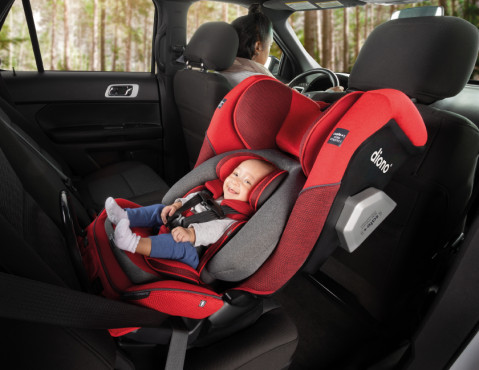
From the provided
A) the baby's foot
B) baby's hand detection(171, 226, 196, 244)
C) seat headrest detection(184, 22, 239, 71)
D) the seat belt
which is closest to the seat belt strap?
the seat belt

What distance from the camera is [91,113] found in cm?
249

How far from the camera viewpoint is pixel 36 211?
87cm

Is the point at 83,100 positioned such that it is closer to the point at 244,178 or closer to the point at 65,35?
the point at 244,178

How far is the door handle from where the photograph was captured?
98.2 inches

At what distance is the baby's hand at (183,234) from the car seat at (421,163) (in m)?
0.40

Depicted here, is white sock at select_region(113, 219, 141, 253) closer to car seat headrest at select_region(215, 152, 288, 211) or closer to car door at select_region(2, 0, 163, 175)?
car seat headrest at select_region(215, 152, 288, 211)

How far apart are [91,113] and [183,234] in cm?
176

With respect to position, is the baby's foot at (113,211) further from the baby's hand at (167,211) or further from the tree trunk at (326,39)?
the tree trunk at (326,39)

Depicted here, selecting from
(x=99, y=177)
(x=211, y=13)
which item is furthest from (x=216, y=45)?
(x=99, y=177)

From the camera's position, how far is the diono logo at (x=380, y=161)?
925 millimetres

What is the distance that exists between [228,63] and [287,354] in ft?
5.64

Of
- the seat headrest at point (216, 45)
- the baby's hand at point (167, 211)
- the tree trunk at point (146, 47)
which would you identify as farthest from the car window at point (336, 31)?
the baby's hand at point (167, 211)

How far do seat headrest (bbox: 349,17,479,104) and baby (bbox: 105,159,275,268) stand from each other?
1.77 ft

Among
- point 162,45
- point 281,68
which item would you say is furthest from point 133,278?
point 281,68
